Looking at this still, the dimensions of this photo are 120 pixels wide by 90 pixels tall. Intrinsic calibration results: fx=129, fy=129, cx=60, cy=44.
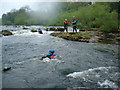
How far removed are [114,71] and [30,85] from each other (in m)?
4.38

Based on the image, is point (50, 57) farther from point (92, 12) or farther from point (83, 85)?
point (92, 12)

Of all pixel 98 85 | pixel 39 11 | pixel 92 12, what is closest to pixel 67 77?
pixel 98 85

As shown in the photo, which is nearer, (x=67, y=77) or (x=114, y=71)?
(x=67, y=77)

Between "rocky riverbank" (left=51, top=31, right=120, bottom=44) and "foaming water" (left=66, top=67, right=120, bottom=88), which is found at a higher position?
"rocky riverbank" (left=51, top=31, right=120, bottom=44)

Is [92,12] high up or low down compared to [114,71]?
up

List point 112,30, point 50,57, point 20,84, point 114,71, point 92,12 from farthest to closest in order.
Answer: point 92,12, point 112,30, point 50,57, point 114,71, point 20,84

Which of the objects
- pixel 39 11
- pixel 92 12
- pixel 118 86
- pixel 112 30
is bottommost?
pixel 118 86

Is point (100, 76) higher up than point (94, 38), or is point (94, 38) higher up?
point (94, 38)

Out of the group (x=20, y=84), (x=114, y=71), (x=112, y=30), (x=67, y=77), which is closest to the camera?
(x=20, y=84)

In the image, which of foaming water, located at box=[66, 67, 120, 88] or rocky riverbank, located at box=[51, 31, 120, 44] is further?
rocky riverbank, located at box=[51, 31, 120, 44]

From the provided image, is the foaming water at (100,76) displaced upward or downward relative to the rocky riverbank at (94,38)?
downward

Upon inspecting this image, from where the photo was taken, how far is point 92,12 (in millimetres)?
36750

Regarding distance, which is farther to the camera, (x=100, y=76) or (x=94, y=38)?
(x=94, y=38)

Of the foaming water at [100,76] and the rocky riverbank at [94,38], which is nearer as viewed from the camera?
the foaming water at [100,76]
